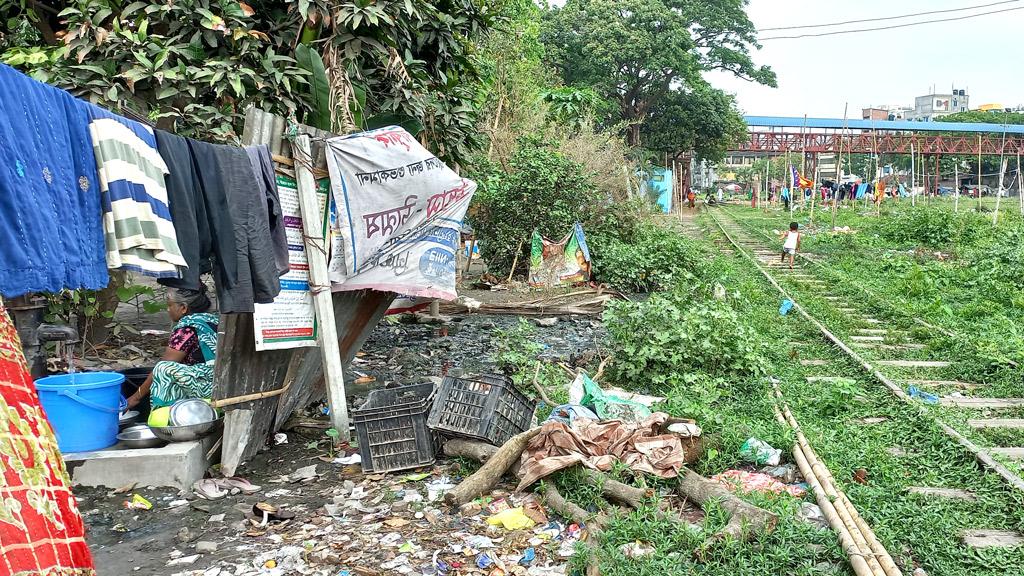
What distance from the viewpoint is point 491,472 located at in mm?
4914

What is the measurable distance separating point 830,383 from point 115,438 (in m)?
6.49

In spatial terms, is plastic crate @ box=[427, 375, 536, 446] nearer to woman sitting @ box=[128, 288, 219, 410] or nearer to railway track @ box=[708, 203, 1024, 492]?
woman sitting @ box=[128, 288, 219, 410]

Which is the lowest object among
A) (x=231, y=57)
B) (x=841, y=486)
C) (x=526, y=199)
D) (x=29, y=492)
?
(x=841, y=486)

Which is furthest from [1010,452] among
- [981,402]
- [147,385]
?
[147,385]

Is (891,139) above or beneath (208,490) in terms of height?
above

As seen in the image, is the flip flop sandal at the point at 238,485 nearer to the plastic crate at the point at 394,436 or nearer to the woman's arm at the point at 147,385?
the plastic crate at the point at 394,436

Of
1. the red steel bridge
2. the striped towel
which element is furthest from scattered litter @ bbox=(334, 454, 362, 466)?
the red steel bridge

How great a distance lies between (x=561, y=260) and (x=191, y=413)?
9958mm

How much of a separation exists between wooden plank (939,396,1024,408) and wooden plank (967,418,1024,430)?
0.38m

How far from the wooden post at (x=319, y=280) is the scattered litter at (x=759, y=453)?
3044mm

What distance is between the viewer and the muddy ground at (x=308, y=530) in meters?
4.07

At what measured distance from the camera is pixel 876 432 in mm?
6152

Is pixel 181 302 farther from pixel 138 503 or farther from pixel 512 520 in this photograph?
pixel 512 520

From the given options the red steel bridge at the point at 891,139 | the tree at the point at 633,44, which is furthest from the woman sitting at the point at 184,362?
the red steel bridge at the point at 891,139
